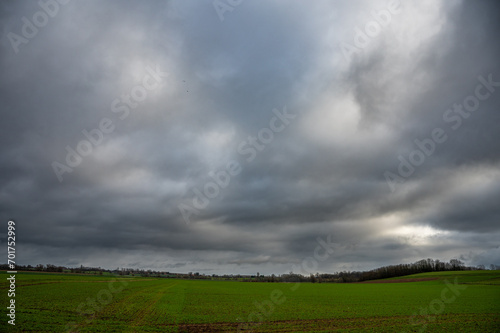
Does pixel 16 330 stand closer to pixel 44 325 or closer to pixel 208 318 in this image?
pixel 44 325

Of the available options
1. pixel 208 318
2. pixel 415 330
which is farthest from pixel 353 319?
pixel 208 318

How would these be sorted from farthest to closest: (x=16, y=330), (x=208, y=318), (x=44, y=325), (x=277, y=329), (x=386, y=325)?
(x=208, y=318), (x=386, y=325), (x=277, y=329), (x=44, y=325), (x=16, y=330)

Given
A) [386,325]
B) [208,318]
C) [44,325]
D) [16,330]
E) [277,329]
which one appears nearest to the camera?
[16,330]

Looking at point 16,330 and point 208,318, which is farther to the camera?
point 208,318

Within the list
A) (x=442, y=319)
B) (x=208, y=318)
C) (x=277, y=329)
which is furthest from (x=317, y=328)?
(x=442, y=319)

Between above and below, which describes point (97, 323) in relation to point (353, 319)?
above

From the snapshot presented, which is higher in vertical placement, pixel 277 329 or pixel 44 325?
pixel 44 325

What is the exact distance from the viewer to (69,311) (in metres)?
40.3

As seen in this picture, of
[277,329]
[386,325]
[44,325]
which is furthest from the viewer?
[386,325]

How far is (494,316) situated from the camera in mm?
41656

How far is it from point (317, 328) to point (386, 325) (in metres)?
9.21

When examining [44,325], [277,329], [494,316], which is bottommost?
[494,316]

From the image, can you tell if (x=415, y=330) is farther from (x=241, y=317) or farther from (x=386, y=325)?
(x=241, y=317)

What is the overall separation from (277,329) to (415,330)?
50.1 ft
